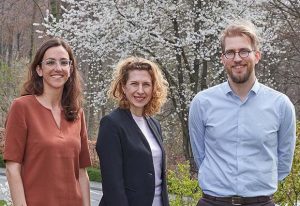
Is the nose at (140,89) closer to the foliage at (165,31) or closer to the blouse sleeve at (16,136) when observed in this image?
the blouse sleeve at (16,136)

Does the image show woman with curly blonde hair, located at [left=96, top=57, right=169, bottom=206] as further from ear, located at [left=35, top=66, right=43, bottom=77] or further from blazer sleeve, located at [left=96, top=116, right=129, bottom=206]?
ear, located at [left=35, top=66, right=43, bottom=77]

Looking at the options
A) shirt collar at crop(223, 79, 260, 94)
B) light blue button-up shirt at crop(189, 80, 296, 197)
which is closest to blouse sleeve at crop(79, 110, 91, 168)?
light blue button-up shirt at crop(189, 80, 296, 197)

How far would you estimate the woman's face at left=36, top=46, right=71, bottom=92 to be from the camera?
3650 mm

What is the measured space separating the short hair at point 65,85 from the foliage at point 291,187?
276cm

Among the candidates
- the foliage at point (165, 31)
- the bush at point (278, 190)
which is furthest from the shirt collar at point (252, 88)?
the foliage at point (165, 31)

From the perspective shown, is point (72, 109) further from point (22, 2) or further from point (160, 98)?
point (22, 2)

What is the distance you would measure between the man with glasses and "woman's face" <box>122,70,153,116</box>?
419 mm

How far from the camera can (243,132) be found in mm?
3564

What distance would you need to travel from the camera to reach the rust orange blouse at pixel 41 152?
11.4 feet

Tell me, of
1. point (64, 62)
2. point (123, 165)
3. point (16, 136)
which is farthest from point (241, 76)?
point (16, 136)

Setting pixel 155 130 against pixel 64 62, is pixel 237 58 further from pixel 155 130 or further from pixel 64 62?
pixel 64 62

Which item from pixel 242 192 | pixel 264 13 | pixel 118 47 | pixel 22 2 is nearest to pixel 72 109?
pixel 242 192

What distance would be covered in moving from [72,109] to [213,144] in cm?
97

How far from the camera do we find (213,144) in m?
3.65
